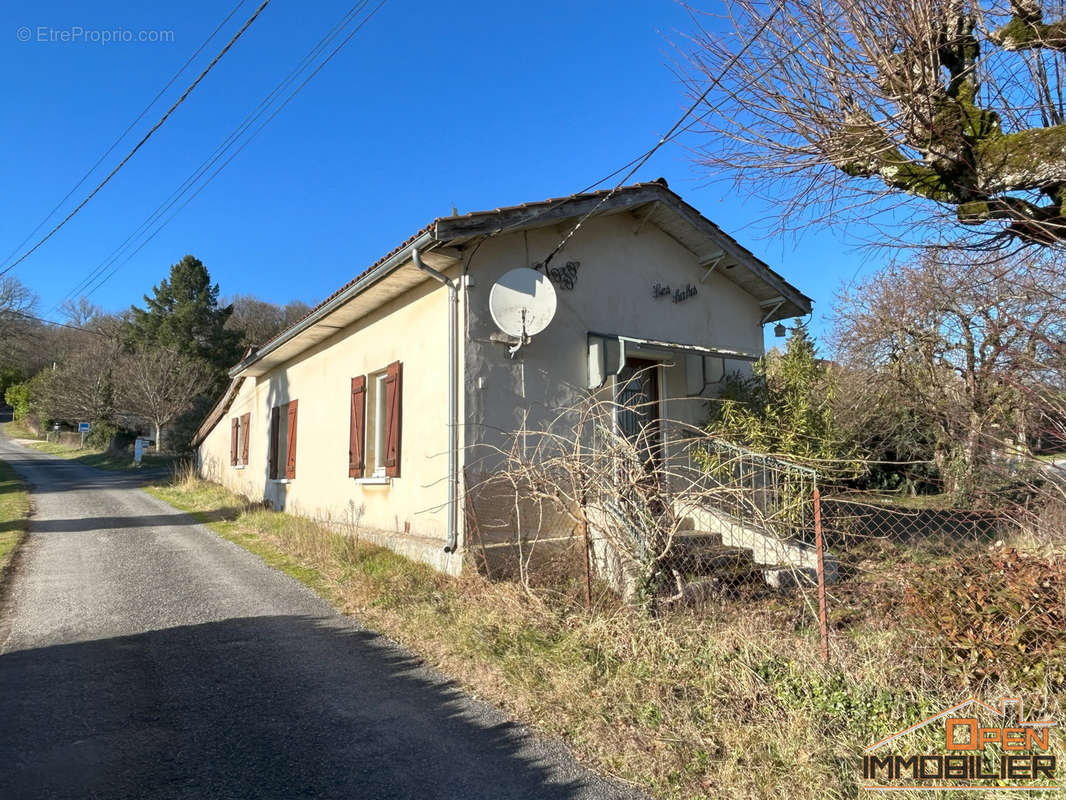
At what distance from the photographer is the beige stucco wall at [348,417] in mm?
7305

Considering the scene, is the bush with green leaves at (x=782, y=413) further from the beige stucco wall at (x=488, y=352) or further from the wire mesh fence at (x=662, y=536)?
the beige stucco wall at (x=488, y=352)

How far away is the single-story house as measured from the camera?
6.96m

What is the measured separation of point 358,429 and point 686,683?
6459 millimetres

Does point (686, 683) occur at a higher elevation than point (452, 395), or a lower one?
lower

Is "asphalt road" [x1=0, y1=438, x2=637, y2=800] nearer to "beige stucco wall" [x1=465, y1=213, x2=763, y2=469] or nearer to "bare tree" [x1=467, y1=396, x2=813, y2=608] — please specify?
"bare tree" [x1=467, y1=396, x2=813, y2=608]

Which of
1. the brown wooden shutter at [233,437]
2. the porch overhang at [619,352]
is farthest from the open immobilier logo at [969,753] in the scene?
the brown wooden shutter at [233,437]

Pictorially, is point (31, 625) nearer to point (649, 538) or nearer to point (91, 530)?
point (649, 538)

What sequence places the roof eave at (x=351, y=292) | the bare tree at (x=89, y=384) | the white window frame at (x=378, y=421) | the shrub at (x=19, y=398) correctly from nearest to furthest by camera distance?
the roof eave at (x=351, y=292) → the white window frame at (x=378, y=421) → the bare tree at (x=89, y=384) → the shrub at (x=19, y=398)

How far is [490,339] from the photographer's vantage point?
7070 mm

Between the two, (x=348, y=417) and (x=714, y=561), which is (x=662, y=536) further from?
(x=348, y=417)

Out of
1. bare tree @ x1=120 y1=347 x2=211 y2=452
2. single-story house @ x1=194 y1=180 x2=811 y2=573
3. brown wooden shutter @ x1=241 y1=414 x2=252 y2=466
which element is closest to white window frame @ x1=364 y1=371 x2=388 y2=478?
single-story house @ x1=194 y1=180 x2=811 y2=573

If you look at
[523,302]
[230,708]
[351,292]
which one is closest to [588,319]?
[523,302]

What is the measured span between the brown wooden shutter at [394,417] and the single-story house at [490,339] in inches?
0.6

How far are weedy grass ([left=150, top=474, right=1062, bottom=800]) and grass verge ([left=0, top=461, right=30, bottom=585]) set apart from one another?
5595 millimetres
